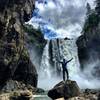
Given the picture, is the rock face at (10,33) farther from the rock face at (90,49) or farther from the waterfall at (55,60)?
the rock face at (90,49)

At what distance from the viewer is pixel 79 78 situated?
11231cm

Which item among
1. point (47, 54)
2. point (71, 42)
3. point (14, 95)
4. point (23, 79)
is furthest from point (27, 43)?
point (14, 95)

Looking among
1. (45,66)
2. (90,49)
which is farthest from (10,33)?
(90,49)

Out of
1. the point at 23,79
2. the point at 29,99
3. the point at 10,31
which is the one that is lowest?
the point at 29,99

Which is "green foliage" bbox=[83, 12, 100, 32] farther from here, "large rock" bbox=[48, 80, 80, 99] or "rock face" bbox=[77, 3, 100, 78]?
"large rock" bbox=[48, 80, 80, 99]

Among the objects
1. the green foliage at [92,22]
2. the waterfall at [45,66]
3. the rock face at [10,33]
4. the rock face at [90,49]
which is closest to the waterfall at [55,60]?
the waterfall at [45,66]

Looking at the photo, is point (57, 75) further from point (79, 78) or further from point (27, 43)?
point (27, 43)

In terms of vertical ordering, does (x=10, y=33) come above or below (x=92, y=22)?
below

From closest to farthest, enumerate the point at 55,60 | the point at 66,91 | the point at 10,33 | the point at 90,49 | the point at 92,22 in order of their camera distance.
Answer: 1. the point at 66,91
2. the point at 10,33
3. the point at 55,60
4. the point at 90,49
5. the point at 92,22

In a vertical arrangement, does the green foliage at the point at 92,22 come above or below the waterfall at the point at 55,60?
above

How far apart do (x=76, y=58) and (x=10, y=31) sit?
4600 centimetres

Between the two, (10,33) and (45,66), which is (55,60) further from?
(10,33)

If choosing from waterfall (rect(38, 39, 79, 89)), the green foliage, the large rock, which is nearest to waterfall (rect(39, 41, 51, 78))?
waterfall (rect(38, 39, 79, 89))

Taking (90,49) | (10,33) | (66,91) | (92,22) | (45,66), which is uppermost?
(92,22)
